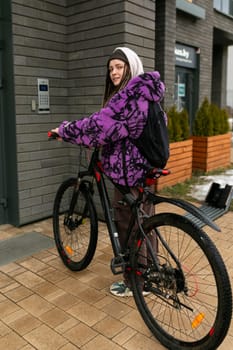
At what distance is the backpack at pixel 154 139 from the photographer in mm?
2270

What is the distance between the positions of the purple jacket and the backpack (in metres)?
0.03

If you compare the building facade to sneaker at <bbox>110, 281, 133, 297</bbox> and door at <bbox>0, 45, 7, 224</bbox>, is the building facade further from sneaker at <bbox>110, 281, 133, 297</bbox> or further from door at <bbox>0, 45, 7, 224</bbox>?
sneaker at <bbox>110, 281, 133, 297</bbox>

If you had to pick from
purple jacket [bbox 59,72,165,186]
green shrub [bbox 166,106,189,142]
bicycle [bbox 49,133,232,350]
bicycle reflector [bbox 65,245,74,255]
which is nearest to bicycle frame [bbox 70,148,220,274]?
bicycle [bbox 49,133,232,350]

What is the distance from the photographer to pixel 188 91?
9367 millimetres

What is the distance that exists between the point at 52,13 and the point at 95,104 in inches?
43.3

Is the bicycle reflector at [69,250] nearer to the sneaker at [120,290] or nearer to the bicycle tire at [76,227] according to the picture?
the bicycle tire at [76,227]

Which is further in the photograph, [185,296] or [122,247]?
[122,247]

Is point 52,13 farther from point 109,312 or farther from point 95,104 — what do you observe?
point 109,312

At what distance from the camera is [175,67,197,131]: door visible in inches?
354

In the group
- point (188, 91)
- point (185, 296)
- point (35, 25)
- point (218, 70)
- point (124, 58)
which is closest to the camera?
point (185, 296)

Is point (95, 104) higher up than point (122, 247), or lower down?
higher up

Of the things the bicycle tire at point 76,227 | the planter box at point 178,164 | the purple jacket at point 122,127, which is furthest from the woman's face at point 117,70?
the planter box at point 178,164

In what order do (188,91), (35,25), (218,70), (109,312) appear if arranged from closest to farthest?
(109,312) < (35,25) < (188,91) < (218,70)

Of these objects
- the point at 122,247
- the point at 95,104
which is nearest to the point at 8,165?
the point at 95,104
